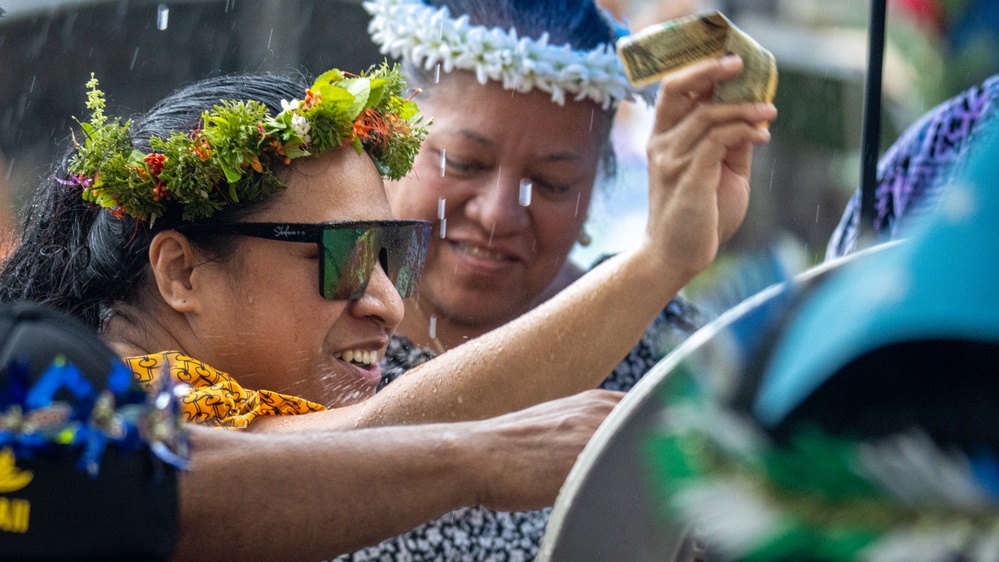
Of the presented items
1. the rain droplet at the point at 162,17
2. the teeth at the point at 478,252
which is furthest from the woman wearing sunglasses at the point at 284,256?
the rain droplet at the point at 162,17

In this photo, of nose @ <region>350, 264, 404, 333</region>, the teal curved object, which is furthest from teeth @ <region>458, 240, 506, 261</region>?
the teal curved object

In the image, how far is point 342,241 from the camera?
88.4 inches

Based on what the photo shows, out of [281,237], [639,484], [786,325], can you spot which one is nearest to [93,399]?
[639,484]

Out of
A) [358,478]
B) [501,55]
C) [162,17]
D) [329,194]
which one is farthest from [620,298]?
[162,17]

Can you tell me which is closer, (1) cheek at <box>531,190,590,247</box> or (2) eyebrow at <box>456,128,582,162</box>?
(2) eyebrow at <box>456,128,582,162</box>

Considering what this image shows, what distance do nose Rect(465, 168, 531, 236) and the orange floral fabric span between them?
117 cm

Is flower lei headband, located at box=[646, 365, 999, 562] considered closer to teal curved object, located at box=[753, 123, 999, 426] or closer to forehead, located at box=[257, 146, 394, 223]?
teal curved object, located at box=[753, 123, 999, 426]

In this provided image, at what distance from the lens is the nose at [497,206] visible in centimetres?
321

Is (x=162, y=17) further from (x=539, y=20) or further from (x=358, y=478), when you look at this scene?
(x=358, y=478)

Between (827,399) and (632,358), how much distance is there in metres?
2.56

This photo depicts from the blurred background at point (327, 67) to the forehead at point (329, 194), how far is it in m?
0.59

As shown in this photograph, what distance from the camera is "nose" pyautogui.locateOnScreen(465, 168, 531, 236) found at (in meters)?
3.21

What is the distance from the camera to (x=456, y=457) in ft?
5.27

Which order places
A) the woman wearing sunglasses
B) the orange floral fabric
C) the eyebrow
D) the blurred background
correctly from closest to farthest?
the orange floral fabric
the woman wearing sunglasses
the eyebrow
the blurred background
